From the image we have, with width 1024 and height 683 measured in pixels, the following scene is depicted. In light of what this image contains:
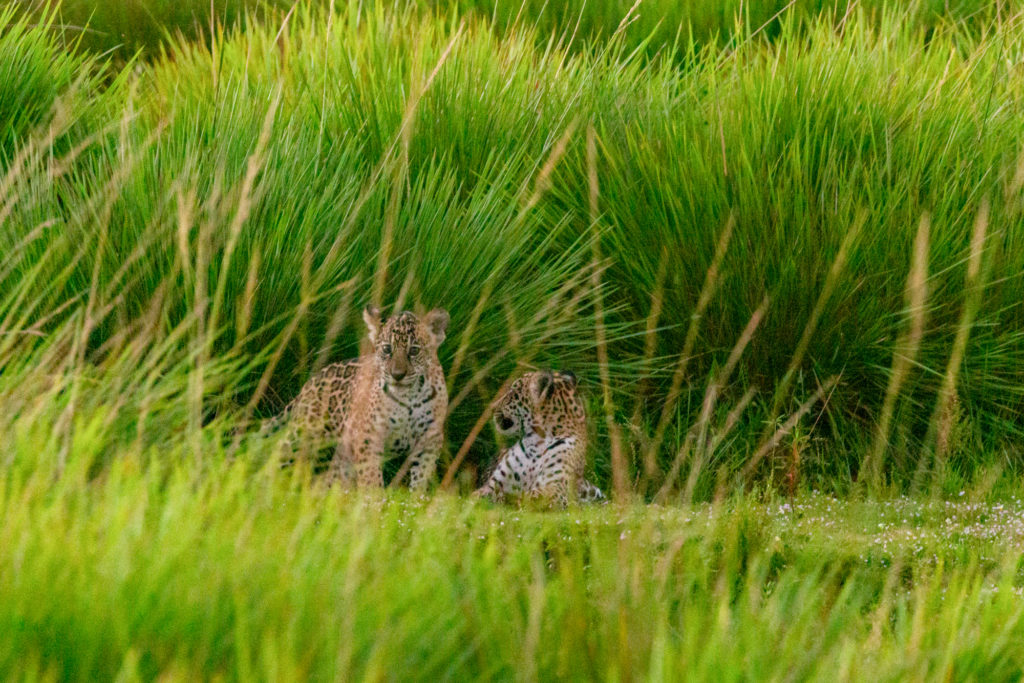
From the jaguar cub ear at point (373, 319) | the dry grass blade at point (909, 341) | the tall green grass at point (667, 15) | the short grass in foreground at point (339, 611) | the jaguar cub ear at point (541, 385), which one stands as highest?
the tall green grass at point (667, 15)

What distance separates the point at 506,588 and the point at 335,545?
35 centimetres

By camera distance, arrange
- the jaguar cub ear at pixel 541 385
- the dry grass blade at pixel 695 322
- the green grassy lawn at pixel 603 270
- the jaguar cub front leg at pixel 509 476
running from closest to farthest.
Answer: the green grassy lawn at pixel 603 270, the jaguar cub ear at pixel 541 385, the jaguar cub front leg at pixel 509 476, the dry grass blade at pixel 695 322

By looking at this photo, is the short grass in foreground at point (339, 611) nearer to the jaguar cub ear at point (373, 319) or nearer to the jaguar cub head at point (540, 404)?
the jaguar cub ear at point (373, 319)

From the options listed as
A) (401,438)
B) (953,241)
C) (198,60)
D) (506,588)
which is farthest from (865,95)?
(506,588)

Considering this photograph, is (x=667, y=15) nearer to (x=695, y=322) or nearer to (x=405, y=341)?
(x=695, y=322)

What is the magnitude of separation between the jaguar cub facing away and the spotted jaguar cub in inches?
12.3

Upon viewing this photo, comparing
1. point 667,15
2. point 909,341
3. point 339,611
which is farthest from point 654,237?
point 667,15

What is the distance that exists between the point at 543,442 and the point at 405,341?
0.80 m

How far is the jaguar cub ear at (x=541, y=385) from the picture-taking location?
5.50 meters

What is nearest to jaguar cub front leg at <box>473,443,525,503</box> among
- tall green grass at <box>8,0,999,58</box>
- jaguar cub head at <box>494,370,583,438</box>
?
jaguar cub head at <box>494,370,583,438</box>

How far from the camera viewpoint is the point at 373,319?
5.29m

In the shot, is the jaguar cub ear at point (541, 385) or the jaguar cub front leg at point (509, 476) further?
the jaguar cub front leg at point (509, 476)

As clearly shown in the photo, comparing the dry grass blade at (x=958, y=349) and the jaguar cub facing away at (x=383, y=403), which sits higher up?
the dry grass blade at (x=958, y=349)

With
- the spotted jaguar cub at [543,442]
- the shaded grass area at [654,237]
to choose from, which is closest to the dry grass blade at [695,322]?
the shaded grass area at [654,237]
